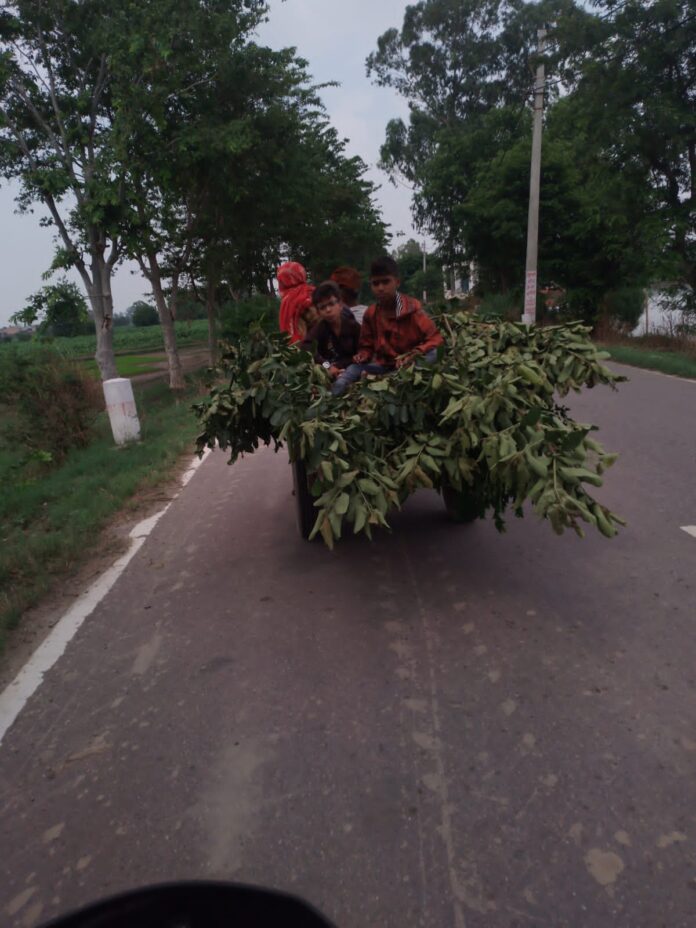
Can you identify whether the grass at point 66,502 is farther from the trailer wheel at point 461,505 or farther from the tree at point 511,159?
the tree at point 511,159

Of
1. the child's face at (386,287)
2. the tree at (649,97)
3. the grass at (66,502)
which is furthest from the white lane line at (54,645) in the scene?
the tree at (649,97)

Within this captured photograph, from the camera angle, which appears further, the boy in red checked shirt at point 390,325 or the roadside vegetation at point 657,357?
the roadside vegetation at point 657,357

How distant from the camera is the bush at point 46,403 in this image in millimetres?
9609

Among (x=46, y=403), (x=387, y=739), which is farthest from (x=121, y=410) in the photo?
(x=387, y=739)

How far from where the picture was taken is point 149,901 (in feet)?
3.67

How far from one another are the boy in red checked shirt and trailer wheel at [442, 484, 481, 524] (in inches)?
36.0

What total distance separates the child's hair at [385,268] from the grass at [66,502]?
9.53 ft

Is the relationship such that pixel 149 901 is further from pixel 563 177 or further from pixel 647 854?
pixel 563 177

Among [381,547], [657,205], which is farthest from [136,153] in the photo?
[381,547]

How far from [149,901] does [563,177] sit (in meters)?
23.3

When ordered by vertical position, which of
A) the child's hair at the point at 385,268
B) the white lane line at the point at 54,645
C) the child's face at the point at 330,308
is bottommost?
the white lane line at the point at 54,645

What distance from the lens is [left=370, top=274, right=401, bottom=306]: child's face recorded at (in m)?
4.34

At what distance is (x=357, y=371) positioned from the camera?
14.2 feet

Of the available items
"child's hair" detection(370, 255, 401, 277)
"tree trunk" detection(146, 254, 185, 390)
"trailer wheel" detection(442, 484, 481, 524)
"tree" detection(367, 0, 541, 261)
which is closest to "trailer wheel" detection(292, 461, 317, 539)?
"trailer wheel" detection(442, 484, 481, 524)
